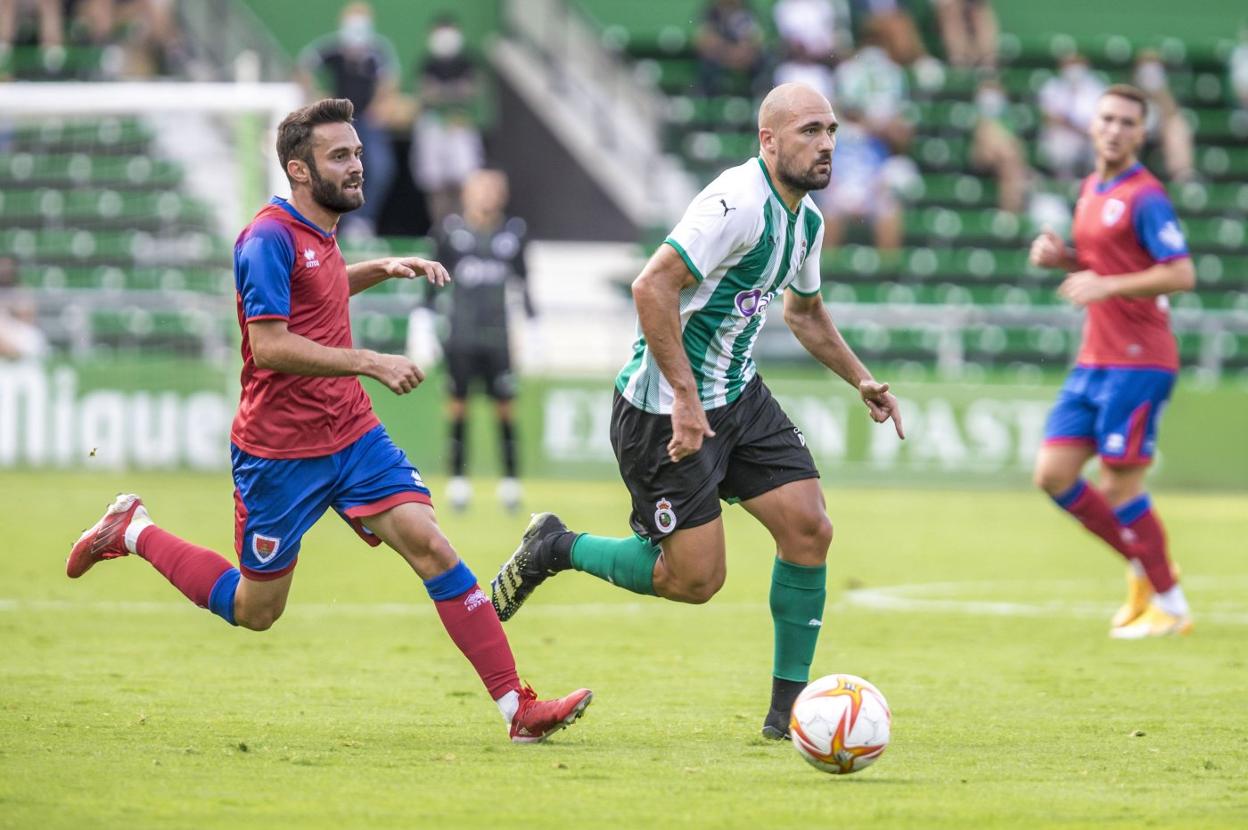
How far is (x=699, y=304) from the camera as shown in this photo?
7.12m

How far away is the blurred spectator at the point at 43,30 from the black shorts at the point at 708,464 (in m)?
17.3

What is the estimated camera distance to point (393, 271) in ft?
24.8

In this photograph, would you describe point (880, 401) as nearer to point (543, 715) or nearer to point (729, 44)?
point (543, 715)

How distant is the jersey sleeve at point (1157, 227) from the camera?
10.2 m

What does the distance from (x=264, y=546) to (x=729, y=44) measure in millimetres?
19799

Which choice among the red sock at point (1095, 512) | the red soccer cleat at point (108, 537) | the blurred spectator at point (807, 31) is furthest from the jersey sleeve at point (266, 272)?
the blurred spectator at point (807, 31)

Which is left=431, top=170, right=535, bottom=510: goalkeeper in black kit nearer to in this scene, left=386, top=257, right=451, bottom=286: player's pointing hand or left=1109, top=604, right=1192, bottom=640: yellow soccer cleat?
left=1109, top=604, right=1192, bottom=640: yellow soccer cleat

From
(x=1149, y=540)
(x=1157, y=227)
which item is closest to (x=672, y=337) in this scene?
(x=1157, y=227)

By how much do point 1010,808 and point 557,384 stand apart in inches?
607

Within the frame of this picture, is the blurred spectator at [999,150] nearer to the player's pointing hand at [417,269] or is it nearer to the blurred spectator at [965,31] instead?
the blurred spectator at [965,31]

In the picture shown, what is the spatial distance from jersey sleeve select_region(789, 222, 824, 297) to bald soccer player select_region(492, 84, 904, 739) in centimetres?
1

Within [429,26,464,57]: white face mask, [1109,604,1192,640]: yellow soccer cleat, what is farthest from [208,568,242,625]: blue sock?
[429,26,464,57]: white face mask

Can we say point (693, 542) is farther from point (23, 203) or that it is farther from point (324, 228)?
point (23, 203)

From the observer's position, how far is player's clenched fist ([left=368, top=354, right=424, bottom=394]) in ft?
21.5
